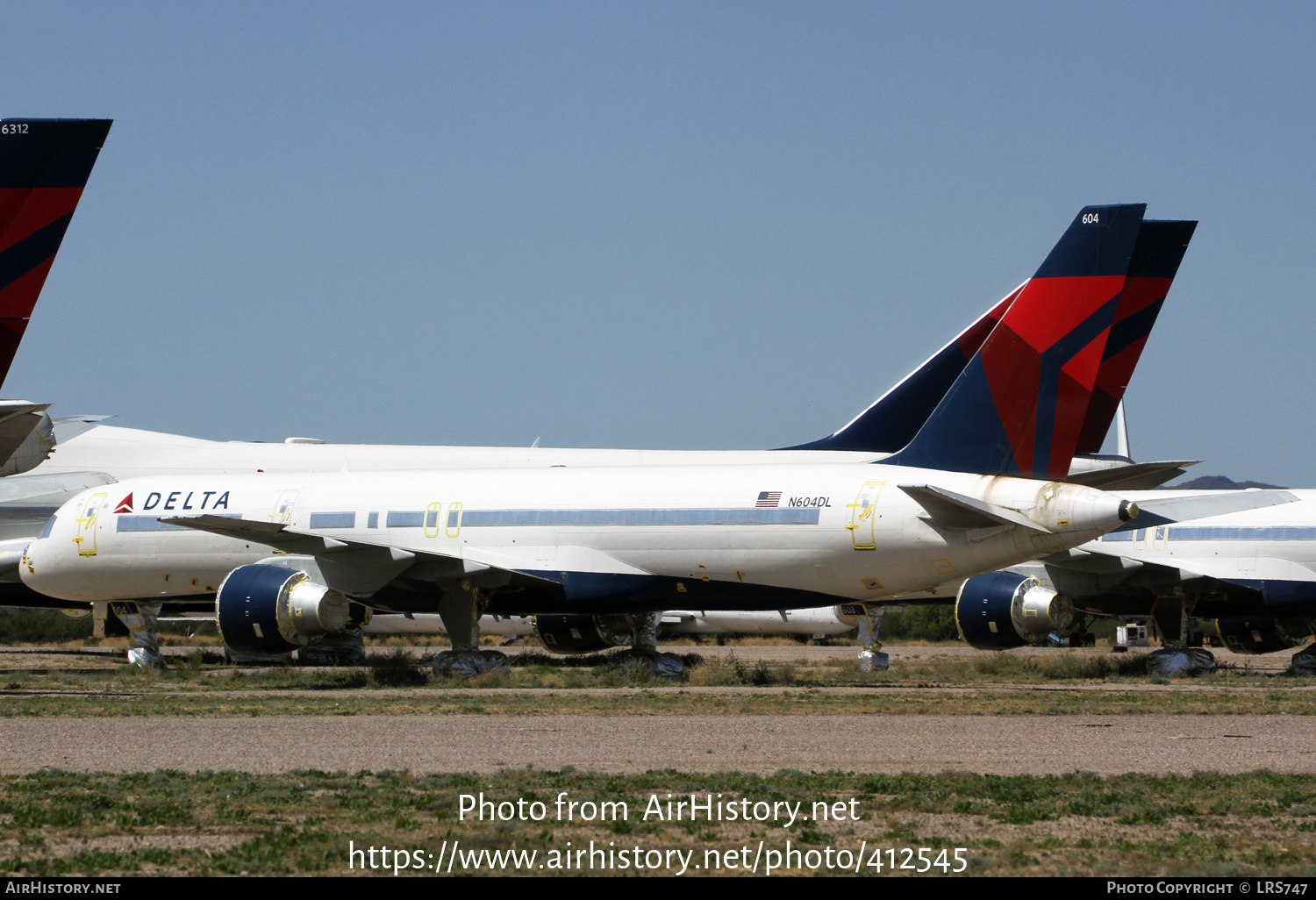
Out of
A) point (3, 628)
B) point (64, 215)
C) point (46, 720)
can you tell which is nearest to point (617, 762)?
point (46, 720)

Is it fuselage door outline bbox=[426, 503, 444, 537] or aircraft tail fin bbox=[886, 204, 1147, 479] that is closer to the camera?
aircraft tail fin bbox=[886, 204, 1147, 479]

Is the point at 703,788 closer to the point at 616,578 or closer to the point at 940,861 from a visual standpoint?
the point at 940,861

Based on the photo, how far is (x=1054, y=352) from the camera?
20703 millimetres

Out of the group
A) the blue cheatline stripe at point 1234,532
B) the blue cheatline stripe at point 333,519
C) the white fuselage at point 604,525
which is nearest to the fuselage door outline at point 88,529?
the white fuselage at point 604,525

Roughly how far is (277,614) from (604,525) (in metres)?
5.90

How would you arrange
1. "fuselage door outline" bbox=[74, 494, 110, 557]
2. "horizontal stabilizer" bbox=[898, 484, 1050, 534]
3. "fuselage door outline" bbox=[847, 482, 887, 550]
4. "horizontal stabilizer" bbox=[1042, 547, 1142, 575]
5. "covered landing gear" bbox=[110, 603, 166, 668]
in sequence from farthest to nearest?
1. "covered landing gear" bbox=[110, 603, 166, 668]
2. "fuselage door outline" bbox=[74, 494, 110, 557]
3. "horizontal stabilizer" bbox=[1042, 547, 1142, 575]
4. "fuselage door outline" bbox=[847, 482, 887, 550]
5. "horizontal stabilizer" bbox=[898, 484, 1050, 534]

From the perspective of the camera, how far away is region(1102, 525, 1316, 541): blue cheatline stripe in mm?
27453

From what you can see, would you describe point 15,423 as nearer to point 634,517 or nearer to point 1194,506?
point 634,517

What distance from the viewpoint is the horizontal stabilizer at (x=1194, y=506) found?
79.3 feet

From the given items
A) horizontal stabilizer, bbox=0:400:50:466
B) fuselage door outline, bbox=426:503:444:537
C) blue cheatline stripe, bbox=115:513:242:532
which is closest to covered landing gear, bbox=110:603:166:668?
blue cheatline stripe, bbox=115:513:242:532

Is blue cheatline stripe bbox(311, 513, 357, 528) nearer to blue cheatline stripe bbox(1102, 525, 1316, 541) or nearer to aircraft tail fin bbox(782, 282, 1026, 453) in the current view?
aircraft tail fin bbox(782, 282, 1026, 453)

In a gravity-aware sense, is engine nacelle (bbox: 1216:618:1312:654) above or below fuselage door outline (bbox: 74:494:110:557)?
below

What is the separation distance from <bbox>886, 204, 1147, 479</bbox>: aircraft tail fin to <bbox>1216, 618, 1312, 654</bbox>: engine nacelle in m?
11.9

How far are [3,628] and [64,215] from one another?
36.5 metres
